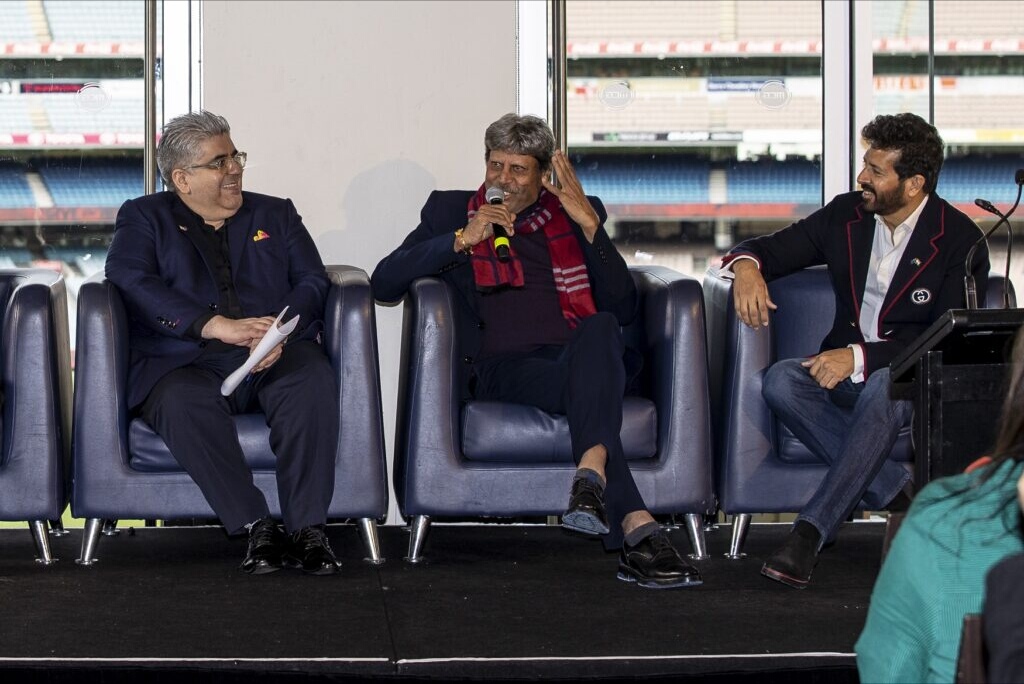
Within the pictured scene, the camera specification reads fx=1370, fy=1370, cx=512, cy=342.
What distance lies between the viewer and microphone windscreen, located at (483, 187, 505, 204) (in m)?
3.69

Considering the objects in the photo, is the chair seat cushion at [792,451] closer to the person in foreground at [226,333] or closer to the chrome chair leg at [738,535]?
the chrome chair leg at [738,535]

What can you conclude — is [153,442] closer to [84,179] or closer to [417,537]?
[417,537]

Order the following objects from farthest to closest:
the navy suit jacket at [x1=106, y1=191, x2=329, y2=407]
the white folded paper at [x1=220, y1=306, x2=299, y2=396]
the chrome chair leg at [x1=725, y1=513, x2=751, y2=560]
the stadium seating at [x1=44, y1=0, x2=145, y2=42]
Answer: the stadium seating at [x1=44, y1=0, x2=145, y2=42]
the chrome chair leg at [x1=725, y1=513, x2=751, y2=560]
the navy suit jacket at [x1=106, y1=191, x2=329, y2=407]
the white folded paper at [x1=220, y1=306, x2=299, y2=396]

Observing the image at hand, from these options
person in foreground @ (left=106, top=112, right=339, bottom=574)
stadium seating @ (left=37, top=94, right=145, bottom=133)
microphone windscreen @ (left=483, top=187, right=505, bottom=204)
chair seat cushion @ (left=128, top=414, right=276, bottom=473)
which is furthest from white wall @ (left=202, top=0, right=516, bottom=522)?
chair seat cushion @ (left=128, top=414, right=276, bottom=473)

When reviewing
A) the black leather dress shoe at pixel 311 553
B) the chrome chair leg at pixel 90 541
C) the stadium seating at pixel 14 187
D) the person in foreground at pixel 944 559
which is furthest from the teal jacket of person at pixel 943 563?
the stadium seating at pixel 14 187

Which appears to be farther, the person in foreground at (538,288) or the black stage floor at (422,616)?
the person in foreground at (538,288)

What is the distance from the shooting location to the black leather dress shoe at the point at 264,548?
11.0ft

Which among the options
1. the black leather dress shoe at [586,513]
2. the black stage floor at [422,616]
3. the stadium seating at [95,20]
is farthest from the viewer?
the stadium seating at [95,20]

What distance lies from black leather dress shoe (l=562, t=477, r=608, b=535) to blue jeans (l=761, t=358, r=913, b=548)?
20.2 inches

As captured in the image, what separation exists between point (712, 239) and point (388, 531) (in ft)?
5.39

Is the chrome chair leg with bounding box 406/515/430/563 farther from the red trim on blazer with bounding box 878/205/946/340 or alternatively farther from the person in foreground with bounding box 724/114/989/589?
the red trim on blazer with bounding box 878/205/946/340

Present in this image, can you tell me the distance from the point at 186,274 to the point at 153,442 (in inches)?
18.5

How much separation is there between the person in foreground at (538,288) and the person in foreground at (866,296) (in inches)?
15.0

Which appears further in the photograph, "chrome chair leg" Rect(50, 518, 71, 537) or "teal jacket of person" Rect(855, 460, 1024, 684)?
"chrome chair leg" Rect(50, 518, 71, 537)
